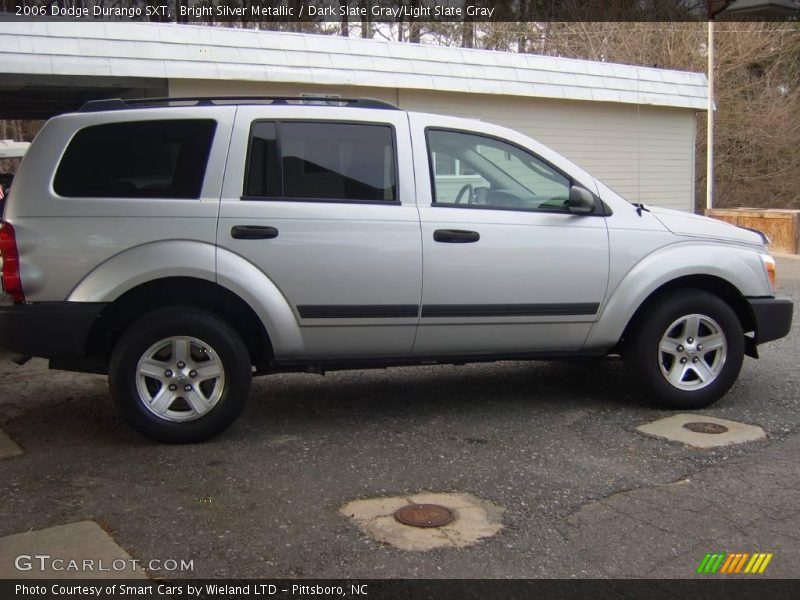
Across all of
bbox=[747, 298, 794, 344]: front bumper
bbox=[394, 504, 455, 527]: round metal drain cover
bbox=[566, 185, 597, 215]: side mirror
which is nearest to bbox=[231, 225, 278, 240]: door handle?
bbox=[394, 504, 455, 527]: round metal drain cover

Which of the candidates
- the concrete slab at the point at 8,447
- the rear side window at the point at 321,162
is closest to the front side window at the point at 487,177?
the rear side window at the point at 321,162

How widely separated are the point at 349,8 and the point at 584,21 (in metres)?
8.99

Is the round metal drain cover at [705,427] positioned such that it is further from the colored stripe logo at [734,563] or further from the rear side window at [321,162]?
the rear side window at [321,162]

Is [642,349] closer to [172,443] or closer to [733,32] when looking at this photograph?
[172,443]

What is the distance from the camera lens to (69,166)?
464 cm

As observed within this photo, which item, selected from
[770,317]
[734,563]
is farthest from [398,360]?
[770,317]

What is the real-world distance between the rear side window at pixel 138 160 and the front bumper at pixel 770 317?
3733 mm

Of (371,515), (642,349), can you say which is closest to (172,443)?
(371,515)

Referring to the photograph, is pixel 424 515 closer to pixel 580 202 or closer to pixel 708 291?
pixel 580 202

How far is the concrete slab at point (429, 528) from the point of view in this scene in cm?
350

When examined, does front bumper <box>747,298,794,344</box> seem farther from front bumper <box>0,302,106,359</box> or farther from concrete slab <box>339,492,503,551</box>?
front bumper <box>0,302,106,359</box>

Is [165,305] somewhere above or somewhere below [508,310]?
above

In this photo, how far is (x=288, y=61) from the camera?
37.9ft

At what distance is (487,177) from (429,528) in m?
2.42
